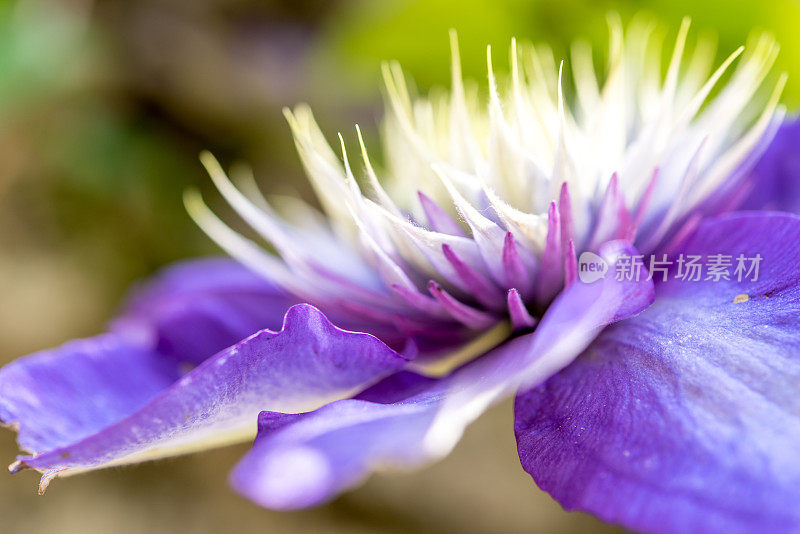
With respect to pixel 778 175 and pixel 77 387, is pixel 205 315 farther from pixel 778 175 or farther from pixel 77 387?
pixel 778 175

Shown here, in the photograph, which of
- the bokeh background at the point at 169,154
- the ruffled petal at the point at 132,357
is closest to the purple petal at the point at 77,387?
the ruffled petal at the point at 132,357

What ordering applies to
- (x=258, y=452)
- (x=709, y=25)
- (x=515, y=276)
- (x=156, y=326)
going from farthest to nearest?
(x=709, y=25)
(x=156, y=326)
(x=515, y=276)
(x=258, y=452)

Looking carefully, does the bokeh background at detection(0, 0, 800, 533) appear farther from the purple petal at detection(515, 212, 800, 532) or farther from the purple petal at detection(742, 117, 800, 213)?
the purple petal at detection(515, 212, 800, 532)

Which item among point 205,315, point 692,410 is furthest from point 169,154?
point 692,410

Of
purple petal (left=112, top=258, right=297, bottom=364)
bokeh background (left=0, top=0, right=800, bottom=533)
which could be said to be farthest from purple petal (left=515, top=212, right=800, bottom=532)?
bokeh background (left=0, top=0, right=800, bottom=533)

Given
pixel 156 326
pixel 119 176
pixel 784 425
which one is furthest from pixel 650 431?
pixel 119 176

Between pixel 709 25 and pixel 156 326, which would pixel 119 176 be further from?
pixel 709 25

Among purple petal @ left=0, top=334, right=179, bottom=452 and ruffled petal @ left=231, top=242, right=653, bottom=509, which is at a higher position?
ruffled petal @ left=231, top=242, right=653, bottom=509
